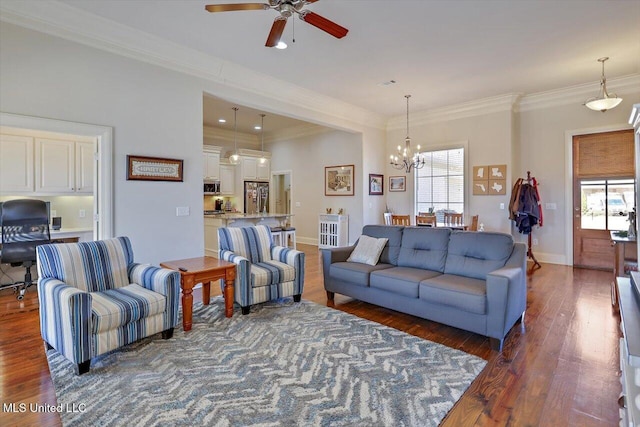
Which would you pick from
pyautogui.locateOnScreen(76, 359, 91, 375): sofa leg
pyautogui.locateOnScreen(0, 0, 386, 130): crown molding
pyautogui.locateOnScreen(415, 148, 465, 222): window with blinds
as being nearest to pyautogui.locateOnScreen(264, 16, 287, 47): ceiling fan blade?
pyautogui.locateOnScreen(0, 0, 386, 130): crown molding

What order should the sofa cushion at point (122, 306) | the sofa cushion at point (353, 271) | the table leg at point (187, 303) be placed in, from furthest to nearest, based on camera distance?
the sofa cushion at point (353, 271)
the table leg at point (187, 303)
the sofa cushion at point (122, 306)

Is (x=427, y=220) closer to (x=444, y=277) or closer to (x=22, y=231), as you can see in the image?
(x=444, y=277)

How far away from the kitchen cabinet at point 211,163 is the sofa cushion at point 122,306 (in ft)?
18.7

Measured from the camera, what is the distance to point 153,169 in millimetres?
4062

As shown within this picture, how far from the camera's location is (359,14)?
3438 millimetres

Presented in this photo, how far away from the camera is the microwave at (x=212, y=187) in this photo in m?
8.41

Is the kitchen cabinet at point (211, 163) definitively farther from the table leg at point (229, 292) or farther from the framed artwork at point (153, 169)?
the table leg at point (229, 292)

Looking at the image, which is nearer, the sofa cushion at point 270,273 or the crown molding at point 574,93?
the sofa cushion at point 270,273

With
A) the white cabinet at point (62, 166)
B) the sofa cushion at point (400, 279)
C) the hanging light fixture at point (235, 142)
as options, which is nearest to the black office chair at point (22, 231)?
the white cabinet at point (62, 166)

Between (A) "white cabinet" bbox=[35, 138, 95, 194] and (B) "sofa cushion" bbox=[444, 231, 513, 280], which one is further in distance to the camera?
(A) "white cabinet" bbox=[35, 138, 95, 194]

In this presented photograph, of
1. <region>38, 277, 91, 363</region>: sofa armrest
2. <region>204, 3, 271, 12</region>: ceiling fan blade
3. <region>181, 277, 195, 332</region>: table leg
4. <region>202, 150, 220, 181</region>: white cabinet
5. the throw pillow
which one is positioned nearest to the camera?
<region>38, 277, 91, 363</region>: sofa armrest

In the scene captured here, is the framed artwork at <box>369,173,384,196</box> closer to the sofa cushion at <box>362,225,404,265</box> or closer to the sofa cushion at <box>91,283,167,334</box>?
the sofa cushion at <box>362,225,404,265</box>

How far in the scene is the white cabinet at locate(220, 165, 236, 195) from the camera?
8.80 meters

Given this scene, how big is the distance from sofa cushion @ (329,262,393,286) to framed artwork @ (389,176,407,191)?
4.23 meters
